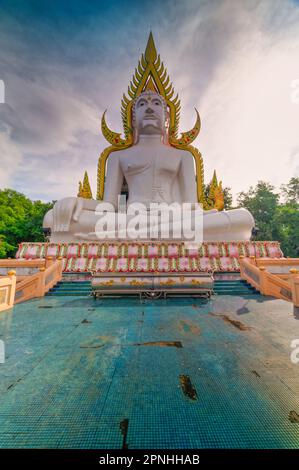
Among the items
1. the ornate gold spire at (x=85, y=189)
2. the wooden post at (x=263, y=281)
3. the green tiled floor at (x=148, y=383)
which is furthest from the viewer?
the ornate gold spire at (x=85, y=189)

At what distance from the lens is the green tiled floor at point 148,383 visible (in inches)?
46.4

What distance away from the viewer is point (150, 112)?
8.84 meters

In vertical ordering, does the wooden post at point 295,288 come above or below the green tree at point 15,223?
below

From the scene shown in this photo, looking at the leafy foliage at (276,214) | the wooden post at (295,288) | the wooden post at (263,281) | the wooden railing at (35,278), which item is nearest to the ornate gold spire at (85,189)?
the wooden railing at (35,278)

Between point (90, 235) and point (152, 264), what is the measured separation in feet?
7.87

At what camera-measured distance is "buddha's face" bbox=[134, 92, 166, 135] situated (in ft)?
29.1

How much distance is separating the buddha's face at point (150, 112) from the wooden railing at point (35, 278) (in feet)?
20.9

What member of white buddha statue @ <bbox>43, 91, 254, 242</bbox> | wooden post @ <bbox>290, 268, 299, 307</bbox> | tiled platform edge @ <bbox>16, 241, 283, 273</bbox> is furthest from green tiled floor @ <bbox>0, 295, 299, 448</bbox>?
white buddha statue @ <bbox>43, 91, 254, 242</bbox>

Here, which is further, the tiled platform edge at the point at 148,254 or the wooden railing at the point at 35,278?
the tiled platform edge at the point at 148,254

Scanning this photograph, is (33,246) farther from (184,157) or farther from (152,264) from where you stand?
(184,157)

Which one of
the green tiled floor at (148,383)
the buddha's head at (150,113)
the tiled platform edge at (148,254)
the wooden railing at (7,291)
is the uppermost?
the buddha's head at (150,113)

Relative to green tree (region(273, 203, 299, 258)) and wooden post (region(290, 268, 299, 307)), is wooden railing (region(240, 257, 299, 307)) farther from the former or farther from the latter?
green tree (region(273, 203, 299, 258))

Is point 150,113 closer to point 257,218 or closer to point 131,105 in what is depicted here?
point 131,105

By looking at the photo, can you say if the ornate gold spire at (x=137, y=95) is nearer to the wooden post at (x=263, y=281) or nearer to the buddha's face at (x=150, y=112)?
the buddha's face at (x=150, y=112)
